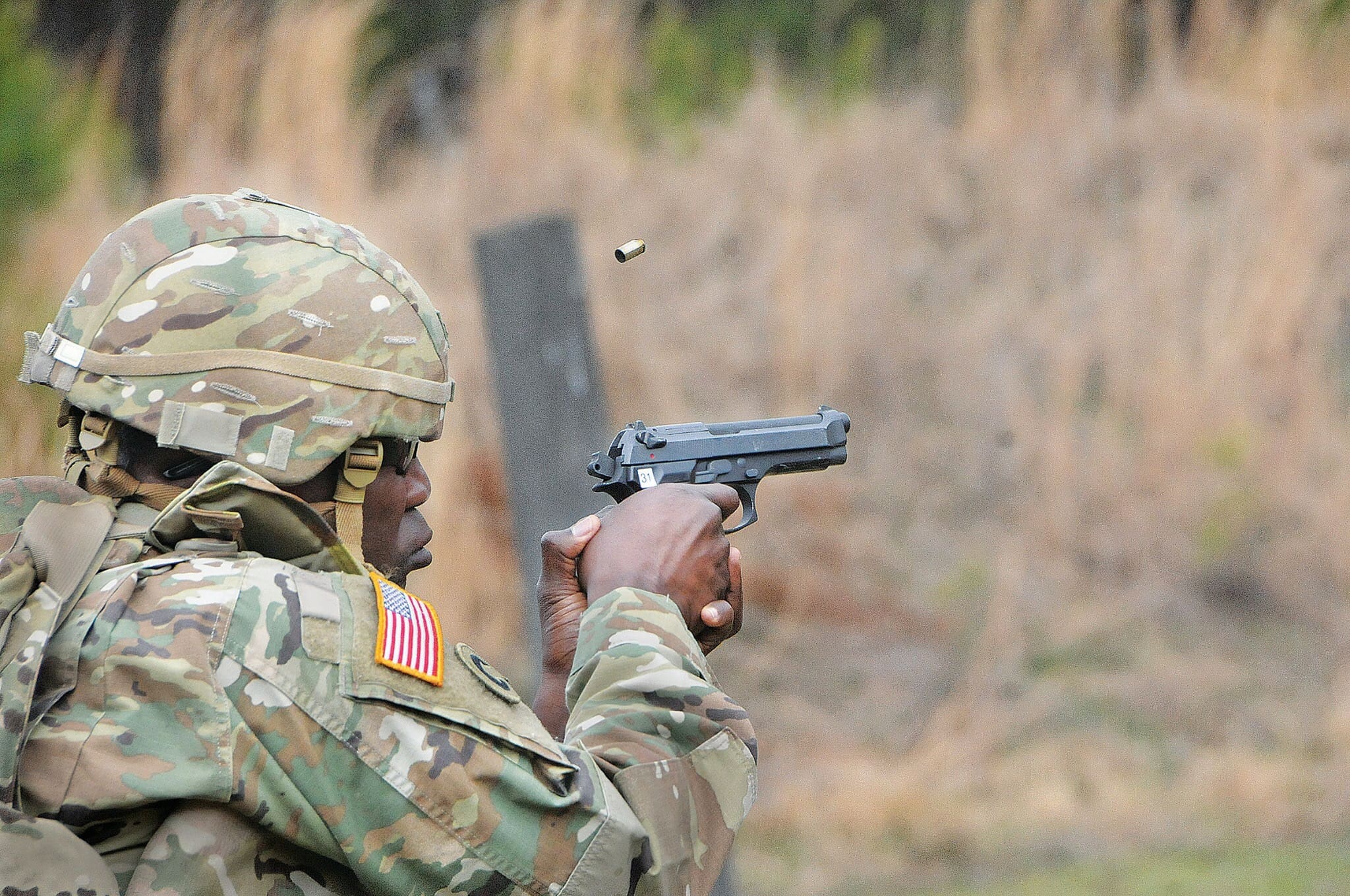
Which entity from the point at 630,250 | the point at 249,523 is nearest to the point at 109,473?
the point at 249,523

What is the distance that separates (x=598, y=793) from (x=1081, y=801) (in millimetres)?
3758

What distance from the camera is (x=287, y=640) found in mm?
1471

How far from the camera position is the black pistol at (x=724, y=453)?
2311 mm

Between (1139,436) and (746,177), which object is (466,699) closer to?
(1139,436)

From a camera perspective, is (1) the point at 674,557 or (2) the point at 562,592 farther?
(2) the point at 562,592

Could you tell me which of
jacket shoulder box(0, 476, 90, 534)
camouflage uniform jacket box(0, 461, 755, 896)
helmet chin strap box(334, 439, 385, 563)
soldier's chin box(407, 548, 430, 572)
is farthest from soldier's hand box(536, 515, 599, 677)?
jacket shoulder box(0, 476, 90, 534)

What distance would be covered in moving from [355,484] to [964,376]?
508 centimetres

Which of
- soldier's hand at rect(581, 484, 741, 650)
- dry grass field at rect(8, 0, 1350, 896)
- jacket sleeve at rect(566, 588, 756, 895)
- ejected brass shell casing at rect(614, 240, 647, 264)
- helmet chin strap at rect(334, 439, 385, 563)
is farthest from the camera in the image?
dry grass field at rect(8, 0, 1350, 896)

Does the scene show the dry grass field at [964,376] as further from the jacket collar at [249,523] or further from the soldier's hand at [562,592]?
the jacket collar at [249,523]

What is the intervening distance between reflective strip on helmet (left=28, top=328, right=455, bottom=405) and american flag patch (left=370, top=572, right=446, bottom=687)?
287mm

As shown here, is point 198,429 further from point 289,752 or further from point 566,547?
point 566,547

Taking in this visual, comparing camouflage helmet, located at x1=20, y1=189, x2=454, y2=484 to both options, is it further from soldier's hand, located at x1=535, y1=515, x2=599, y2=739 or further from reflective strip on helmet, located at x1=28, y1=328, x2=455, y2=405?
soldier's hand, located at x1=535, y1=515, x2=599, y2=739

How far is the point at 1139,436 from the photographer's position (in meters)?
6.20

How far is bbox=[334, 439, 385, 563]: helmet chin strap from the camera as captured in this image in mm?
1827
